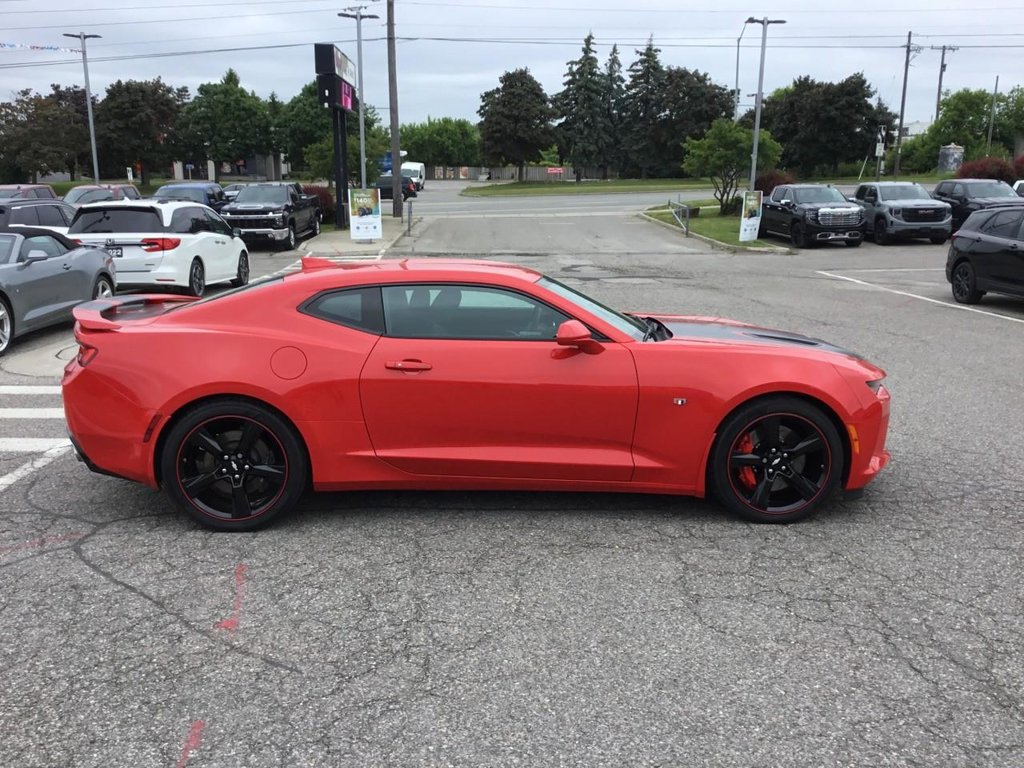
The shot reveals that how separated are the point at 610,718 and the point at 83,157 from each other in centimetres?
8092

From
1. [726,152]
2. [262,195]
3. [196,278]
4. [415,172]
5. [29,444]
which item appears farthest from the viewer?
[415,172]

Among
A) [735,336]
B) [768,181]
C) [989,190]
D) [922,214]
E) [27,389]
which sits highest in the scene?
[768,181]

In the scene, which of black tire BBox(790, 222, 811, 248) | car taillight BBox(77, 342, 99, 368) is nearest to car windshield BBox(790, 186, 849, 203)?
black tire BBox(790, 222, 811, 248)

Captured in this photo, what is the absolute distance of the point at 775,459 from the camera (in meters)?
4.67

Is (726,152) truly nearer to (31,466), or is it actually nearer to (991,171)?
(991,171)

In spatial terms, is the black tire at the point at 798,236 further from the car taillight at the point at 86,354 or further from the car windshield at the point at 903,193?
the car taillight at the point at 86,354

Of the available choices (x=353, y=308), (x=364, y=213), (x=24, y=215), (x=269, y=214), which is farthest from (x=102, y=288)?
(x=364, y=213)

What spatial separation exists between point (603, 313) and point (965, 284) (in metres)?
11.4

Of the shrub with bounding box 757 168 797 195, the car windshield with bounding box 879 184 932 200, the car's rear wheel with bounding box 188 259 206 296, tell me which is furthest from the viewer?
the shrub with bounding box 757 168 797 195

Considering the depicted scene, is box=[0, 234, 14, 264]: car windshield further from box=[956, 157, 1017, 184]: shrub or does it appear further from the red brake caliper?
box=[956, 157, 1017, 184]: shrub

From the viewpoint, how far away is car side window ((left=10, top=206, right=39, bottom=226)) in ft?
53.4

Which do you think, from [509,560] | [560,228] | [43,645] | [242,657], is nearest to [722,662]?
[509,560]

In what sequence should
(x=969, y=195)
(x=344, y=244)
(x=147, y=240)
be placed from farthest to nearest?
(x=969, y=195), (x=344, y=244), (x=147, y=240)

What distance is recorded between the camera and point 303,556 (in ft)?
14.2
